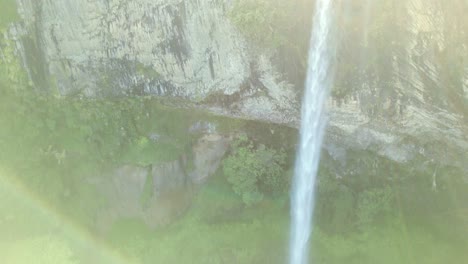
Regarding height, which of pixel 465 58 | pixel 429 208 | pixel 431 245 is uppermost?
pixel 465 58

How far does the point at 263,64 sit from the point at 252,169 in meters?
2.84

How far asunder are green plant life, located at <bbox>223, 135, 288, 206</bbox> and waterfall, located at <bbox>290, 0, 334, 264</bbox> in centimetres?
51

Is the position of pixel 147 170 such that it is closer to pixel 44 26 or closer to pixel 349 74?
pixel 44 26

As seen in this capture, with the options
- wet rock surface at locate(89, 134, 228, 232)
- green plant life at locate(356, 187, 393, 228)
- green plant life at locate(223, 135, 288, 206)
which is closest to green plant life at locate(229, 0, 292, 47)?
green plant life at locate(223, 135, 288, 206)

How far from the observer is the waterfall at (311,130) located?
862cm

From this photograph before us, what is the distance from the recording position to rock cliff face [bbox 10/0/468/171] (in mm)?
7957

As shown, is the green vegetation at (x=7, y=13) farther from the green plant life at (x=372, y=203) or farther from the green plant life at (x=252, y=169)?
the green plant life at (x=372, y=203)

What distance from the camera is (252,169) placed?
35.6ft

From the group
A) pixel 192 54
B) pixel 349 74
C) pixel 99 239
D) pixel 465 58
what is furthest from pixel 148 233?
pixel 465 58

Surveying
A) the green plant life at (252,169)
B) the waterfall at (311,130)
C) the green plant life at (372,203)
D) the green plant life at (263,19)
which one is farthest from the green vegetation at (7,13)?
the green plant life at (372,203)

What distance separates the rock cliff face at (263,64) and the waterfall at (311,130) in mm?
254

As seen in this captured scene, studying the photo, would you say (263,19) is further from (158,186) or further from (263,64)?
(158,186)

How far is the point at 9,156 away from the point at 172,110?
4.20 m

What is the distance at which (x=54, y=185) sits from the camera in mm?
11148
